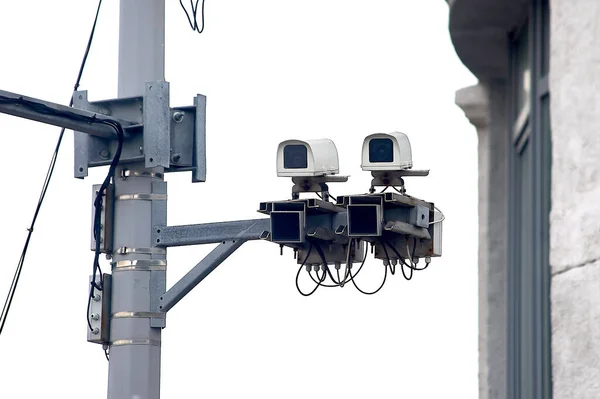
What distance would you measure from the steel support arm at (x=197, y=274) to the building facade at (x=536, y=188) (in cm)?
474

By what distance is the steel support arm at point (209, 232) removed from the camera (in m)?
12.1

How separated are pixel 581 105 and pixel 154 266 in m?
7.73

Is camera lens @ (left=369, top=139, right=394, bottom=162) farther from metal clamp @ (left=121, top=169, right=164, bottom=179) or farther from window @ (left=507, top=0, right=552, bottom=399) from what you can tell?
window @ (left=507, top=0, right=552, bottom=399)

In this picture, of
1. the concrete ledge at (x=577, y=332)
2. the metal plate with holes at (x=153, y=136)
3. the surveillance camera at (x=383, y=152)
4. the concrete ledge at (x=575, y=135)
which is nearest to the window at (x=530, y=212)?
the concrete ledge at (x=575, y=135)

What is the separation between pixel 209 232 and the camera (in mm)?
12305

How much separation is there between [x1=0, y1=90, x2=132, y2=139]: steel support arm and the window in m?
4.87

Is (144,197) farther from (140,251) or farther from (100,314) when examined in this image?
(100,314)

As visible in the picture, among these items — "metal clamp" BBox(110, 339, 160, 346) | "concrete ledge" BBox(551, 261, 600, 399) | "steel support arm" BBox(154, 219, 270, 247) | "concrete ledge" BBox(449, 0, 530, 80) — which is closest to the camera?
"concrete ledge" BBox(551, 261, 600, 399)

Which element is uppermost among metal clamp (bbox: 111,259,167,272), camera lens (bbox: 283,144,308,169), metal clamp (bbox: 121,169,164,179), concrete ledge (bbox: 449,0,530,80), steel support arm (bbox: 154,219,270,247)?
concrete ledge (bbox: 449,0,530,80)

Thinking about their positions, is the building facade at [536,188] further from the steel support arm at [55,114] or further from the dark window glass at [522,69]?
the steel support arm at [55,114]

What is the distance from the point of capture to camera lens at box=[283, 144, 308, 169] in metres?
11.7

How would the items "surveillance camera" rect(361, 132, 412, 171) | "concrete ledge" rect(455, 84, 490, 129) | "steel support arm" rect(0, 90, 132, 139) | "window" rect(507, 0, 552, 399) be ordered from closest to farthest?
1. "window" rect(507, 0, 552, 399)
2. "concrete ledge" rect(455, 84, 490, 129)
3. "steel support arm" rect(0, 90, 132, 139)
4. "surveillance camera" rect(361, 132, 412, 171)

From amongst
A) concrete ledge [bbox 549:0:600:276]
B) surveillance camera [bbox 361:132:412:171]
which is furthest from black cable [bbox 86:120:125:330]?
concrete ledge [bbox 549:0:600:276]

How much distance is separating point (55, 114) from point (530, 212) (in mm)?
5617
